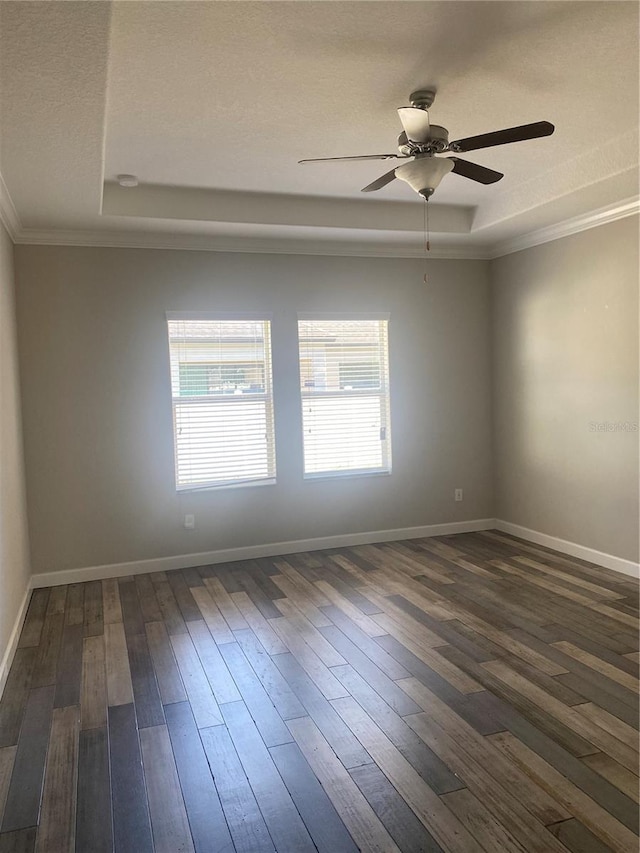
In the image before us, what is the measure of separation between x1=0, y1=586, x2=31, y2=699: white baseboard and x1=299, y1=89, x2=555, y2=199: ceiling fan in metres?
3.01

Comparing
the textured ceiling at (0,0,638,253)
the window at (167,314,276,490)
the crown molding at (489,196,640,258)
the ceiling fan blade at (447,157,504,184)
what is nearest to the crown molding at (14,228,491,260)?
the textured ceiling at (0,0,638,253)

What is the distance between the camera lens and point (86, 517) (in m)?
5.01

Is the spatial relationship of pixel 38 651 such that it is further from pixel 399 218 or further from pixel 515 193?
pixel 515 193

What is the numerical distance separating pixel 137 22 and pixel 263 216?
2454 mm

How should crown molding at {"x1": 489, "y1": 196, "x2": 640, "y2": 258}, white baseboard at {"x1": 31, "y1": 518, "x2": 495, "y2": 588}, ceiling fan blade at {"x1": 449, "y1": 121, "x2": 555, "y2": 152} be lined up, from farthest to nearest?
white baseboard at {"x1": 31, "y1": 518, "x2": 495, "y2": 588}, crown molding at {"x1": 489, "y1": 196, "x2": 640, "y2": 258}, ceiling fan blade at {"x1": 449, "y1": 121, "x2": 555, "y2": 152}

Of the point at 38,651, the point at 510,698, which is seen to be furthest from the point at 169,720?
the point at 510,698

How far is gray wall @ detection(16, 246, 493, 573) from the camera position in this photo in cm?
491

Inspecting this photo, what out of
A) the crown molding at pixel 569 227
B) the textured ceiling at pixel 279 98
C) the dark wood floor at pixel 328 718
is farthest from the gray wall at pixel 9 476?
the crown molding at pixel 569 227

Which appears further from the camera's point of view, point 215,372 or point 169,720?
point 215,372

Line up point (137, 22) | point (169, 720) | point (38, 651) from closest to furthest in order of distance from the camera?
1. point (137, 22)
2. point (169, 720)
3. point (38, 651)

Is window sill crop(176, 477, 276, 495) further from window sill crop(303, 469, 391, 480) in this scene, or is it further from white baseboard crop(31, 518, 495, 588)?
white baseboard crop(31, 518, 495, 588)

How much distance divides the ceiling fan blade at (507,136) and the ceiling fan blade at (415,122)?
0.49ft

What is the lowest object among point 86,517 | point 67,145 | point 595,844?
point 595,844

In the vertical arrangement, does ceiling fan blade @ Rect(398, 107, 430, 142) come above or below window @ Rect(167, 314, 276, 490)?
above
